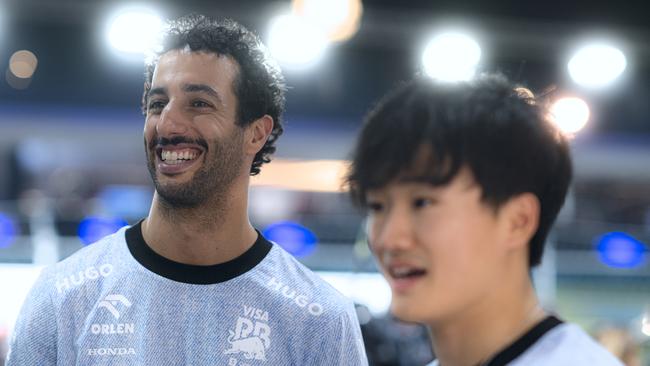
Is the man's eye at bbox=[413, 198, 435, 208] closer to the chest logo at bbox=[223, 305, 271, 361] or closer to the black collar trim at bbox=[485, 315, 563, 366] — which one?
the black collar trim at bbox=[485, 315, 563, 366]

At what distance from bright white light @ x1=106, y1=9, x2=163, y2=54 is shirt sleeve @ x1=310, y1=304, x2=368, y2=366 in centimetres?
422

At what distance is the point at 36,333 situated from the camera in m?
2.15

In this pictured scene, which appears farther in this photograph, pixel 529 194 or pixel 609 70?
pixel 609 70

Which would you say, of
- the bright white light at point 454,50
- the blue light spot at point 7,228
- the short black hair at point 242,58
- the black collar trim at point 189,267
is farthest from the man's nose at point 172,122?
the blue light spot at point 7,228

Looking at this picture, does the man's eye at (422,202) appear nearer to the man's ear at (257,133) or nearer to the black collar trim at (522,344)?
the black collar trim at (522,344)

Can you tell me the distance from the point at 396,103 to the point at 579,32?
5859 mm

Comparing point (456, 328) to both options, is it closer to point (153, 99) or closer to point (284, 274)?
point (284, 274)

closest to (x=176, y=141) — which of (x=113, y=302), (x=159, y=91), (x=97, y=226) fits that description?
(x=159, y=91)

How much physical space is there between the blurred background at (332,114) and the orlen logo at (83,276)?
394 centimetres

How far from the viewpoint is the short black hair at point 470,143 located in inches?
55.2

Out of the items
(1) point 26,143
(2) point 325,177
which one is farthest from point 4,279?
(2) point 325,177

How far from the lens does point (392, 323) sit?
21.7ft

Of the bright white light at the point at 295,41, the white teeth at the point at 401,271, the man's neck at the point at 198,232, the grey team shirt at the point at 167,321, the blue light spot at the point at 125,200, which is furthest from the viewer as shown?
the blue light spot at the point at 125,200

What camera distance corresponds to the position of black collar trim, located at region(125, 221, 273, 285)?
2209mm
